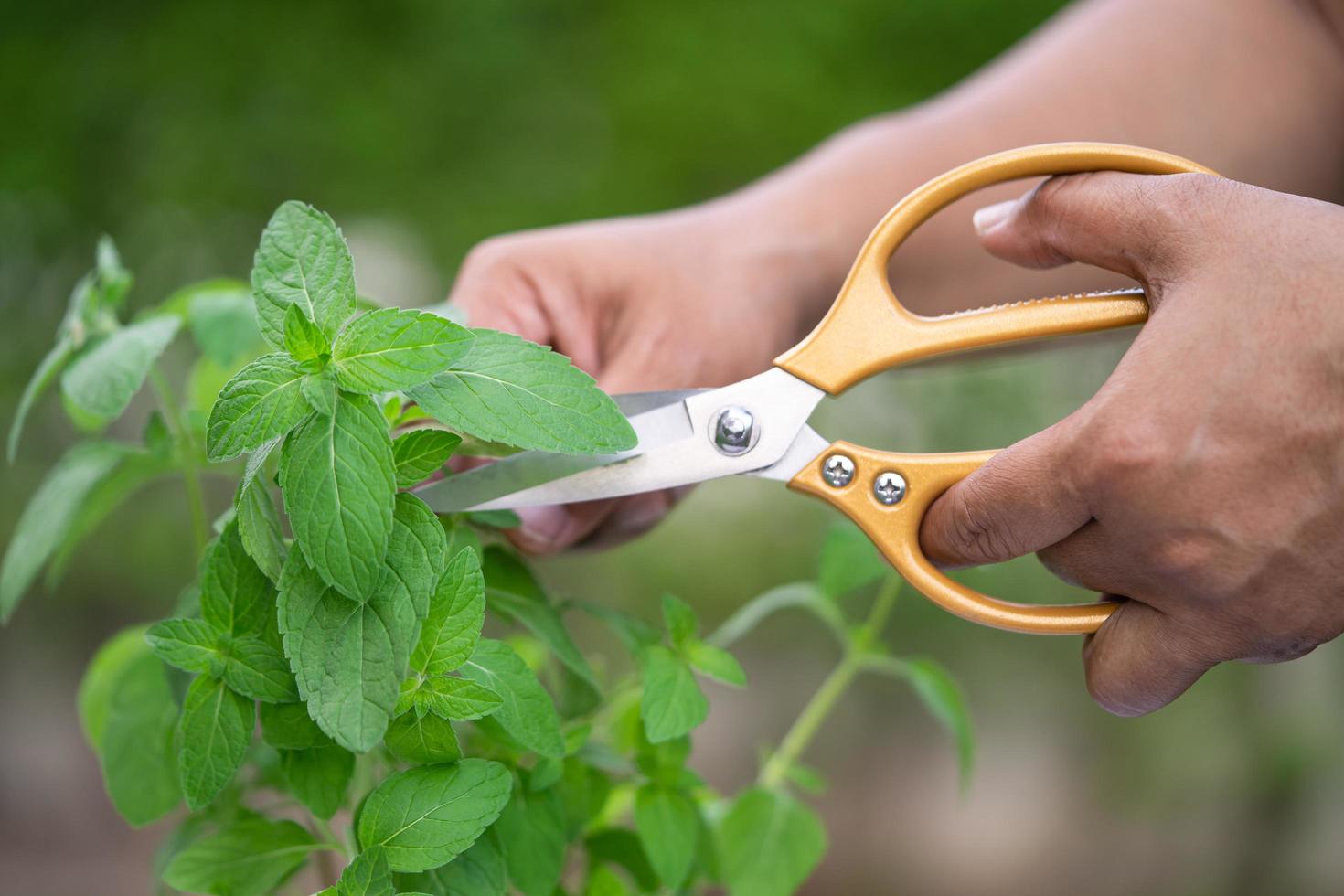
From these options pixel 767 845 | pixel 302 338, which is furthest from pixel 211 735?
pixel 767 845

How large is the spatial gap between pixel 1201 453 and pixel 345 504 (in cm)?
28

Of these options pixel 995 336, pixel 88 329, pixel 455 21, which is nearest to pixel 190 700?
pixel 88 329

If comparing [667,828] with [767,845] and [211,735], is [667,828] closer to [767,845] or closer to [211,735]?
[767,845]

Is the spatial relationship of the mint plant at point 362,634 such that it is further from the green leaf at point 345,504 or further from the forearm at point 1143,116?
the forearm at point 1143,116

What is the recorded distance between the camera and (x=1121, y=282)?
0.74 meters

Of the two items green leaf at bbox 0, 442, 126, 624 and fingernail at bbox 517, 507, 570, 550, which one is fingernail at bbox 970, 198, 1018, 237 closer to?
fingernail at bbox 517, 507, 570, 550

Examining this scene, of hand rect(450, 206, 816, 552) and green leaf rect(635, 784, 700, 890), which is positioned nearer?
green leaf rect(635, 784, 700, 890)

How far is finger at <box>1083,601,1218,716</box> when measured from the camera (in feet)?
1.35

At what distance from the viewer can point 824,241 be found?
2.18 ft

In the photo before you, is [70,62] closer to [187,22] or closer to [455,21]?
[187,22]

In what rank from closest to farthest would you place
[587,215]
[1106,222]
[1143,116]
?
[1106,222]
[1143,116]
[587,215]

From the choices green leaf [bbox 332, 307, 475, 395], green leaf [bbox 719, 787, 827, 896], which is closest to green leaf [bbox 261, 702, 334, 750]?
green leaf [bbox 332, 307, 475, 395]

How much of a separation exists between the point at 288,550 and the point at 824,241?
0.40 meters

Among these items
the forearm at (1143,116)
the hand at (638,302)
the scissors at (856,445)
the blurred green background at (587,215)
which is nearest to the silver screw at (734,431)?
the scissors at (856,445)
